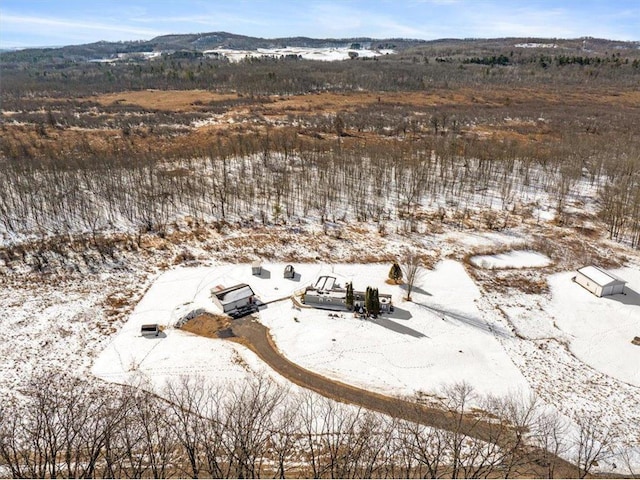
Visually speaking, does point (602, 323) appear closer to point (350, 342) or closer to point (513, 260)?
point (513, 260)

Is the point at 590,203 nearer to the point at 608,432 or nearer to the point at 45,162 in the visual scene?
the point at 608,432

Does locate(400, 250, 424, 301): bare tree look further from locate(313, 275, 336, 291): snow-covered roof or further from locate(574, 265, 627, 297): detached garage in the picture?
locate(574, 265, 627, 297): detached garage

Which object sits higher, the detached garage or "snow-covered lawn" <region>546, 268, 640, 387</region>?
the detached garage

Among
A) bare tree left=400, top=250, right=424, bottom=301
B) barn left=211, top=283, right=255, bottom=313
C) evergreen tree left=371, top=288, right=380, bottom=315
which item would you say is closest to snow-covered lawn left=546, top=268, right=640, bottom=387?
bare tree left=400, top=250, right=424, bottom=301

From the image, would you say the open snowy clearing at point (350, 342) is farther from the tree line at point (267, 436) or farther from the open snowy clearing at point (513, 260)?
the open snowy clearing at point (513, 260)

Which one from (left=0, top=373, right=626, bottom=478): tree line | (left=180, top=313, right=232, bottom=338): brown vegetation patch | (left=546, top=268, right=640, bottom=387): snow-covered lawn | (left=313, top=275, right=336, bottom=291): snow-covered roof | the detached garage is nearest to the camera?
(left=0, top=373, right=626, bottom=478): tree line

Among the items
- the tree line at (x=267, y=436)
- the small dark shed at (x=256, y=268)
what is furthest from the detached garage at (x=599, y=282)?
the small dark shed at (x=256, y=268)
